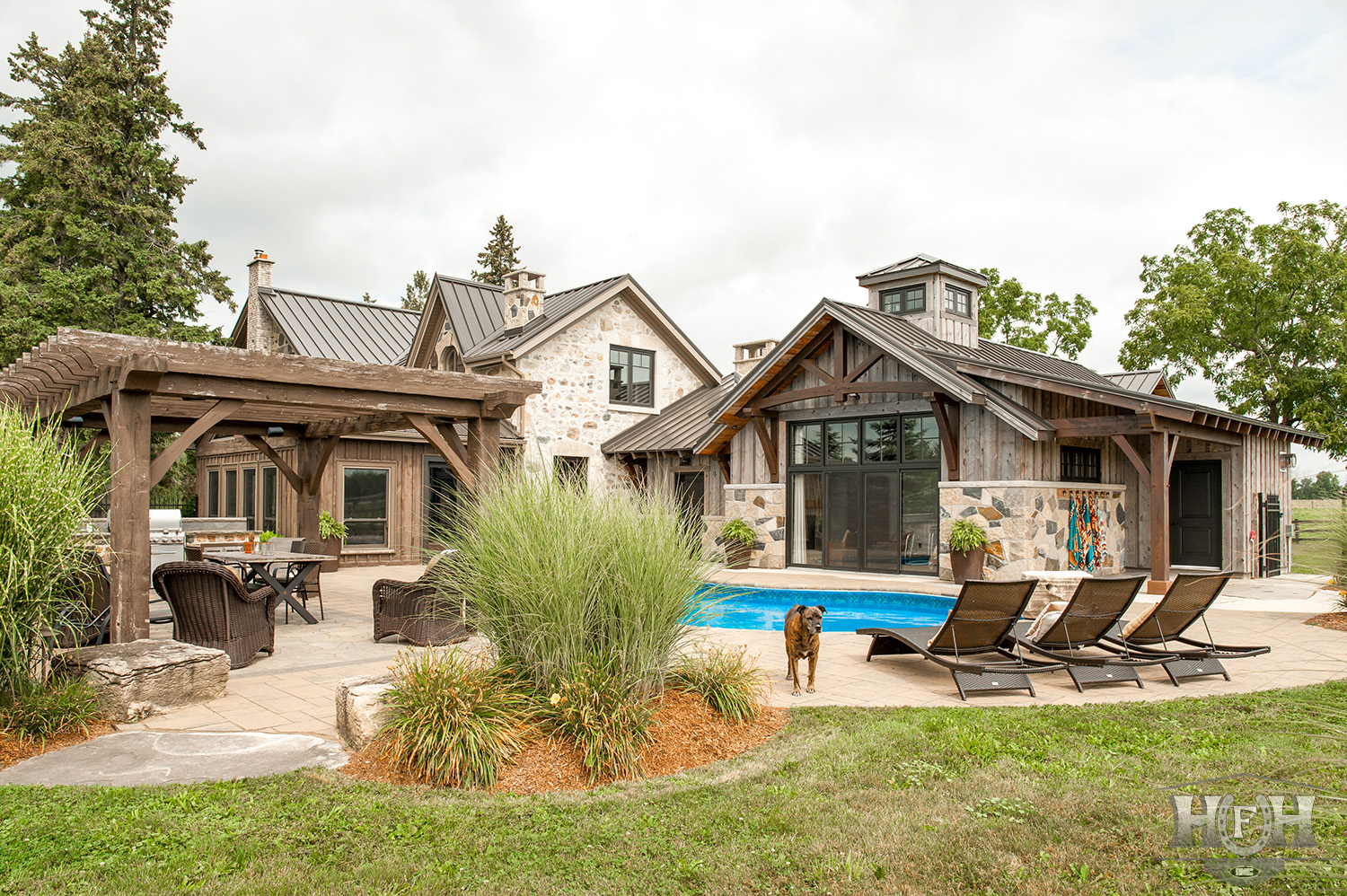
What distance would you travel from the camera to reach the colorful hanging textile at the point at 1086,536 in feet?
42.8

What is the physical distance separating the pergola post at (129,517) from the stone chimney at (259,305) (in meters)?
15.1

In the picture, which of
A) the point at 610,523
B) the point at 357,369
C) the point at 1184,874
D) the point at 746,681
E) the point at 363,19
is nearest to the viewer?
the point at 1184,874

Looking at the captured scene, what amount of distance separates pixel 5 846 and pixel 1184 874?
4165 millimetres

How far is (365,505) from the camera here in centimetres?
1692

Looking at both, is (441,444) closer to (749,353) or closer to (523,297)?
(523,297)

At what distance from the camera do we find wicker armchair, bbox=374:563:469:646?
25.3 feet

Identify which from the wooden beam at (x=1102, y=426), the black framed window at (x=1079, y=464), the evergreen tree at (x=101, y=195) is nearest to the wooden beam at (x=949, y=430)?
the wooden beam at (x=1102, y=426)

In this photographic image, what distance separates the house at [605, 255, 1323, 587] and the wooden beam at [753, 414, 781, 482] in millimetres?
34

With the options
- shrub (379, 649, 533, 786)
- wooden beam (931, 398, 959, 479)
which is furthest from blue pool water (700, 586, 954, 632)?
shrub (379, 649, 533, 786)

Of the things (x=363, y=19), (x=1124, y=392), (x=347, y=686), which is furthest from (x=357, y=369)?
(x=1124, y=392)

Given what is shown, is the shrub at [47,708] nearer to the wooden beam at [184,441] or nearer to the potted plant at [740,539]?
the wooden beam at [184,441]

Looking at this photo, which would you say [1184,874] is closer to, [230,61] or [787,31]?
[787,31]

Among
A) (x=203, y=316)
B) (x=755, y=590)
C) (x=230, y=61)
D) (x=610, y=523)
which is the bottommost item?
(x=755, y=590)

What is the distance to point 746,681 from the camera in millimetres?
5203
